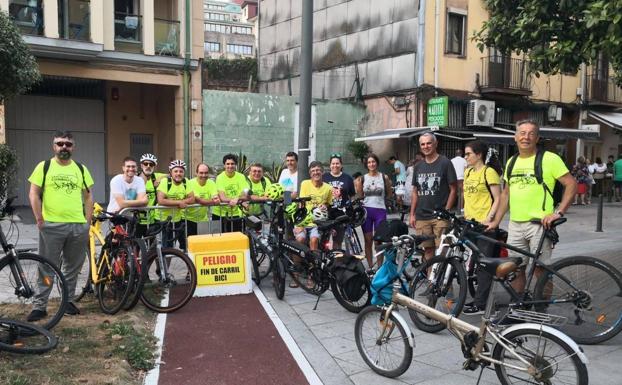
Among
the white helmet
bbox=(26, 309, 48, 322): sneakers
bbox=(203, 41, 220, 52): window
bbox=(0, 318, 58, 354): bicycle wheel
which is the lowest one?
bbox=(26, 309, 48, 322): sneakers

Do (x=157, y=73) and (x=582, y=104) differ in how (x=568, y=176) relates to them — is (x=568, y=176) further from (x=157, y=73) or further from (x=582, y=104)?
(x=582, y=104)

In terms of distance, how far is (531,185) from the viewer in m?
5.18

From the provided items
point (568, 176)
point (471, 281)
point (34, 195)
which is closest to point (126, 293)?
point (34, 195)

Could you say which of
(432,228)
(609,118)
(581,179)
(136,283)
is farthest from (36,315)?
(609,118)

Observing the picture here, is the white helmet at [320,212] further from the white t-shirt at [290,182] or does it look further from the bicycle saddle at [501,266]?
the bicycle saddle at [501,266]

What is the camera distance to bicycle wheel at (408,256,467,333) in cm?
514

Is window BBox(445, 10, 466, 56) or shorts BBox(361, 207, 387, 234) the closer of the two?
shorts BBox(361, 207, 387, 234)

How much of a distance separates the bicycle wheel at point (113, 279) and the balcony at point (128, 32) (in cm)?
1144

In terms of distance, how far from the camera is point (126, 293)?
5.76 meters

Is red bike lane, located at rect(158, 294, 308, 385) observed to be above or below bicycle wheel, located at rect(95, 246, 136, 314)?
below

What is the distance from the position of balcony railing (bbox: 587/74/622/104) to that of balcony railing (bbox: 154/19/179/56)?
1671 centimetres

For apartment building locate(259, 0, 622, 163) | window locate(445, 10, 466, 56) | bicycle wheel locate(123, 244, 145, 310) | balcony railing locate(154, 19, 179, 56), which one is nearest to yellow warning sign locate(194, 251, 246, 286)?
bicycle wheel locate(123, 244, 145, 310)

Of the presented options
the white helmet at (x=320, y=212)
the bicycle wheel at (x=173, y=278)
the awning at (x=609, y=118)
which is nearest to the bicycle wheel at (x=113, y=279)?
the bicycle wheel at (x=173, y=278)

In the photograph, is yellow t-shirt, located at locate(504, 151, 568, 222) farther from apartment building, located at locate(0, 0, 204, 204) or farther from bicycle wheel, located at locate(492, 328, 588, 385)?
apartment building, located at locate(0, 0, 204, 204)
